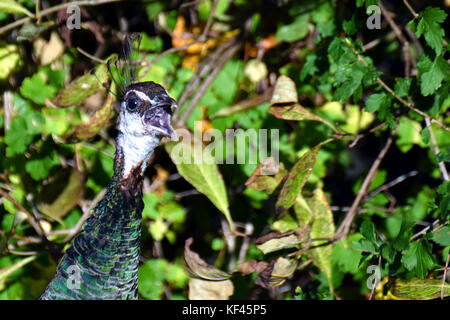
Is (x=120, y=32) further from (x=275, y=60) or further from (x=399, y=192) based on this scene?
(x=399, y=192)

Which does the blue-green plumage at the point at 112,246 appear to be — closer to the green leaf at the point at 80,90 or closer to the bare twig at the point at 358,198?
the green leaf at the point at 80,90

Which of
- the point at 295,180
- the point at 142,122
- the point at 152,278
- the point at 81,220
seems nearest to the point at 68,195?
the point at 81,220

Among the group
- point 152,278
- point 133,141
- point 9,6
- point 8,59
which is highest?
point 9,6

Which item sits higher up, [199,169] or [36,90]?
[36,90]

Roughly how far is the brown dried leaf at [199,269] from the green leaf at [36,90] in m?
0.65

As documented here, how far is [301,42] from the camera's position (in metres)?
1.67

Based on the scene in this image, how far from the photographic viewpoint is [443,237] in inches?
42.3

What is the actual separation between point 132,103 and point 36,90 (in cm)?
57

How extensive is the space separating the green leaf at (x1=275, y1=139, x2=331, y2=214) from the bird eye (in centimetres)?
38

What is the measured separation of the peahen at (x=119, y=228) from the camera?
3.55 ft

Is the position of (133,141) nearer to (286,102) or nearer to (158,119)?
(158,119)

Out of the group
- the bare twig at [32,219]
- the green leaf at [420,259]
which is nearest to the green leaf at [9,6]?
the bare twig at [32,219]
